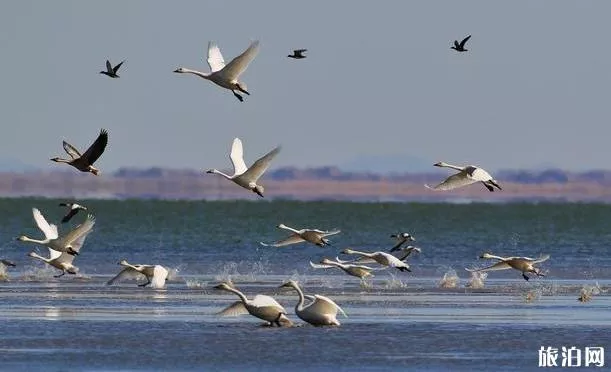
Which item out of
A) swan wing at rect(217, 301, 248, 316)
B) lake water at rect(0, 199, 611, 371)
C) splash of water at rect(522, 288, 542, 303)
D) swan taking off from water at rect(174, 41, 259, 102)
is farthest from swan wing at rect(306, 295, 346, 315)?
splash of water at rect(522, 288, 542, 303)

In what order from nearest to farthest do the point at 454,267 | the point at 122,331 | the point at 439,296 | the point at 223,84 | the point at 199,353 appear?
1. the point at 199,353
2. the point at 122,331
3. the point at 223,84
4. the point at 439,296
5. the point at 454,267

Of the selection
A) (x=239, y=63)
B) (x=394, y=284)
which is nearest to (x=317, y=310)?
(x=239, y=63)

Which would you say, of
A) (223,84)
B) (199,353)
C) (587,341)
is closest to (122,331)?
(199,353)

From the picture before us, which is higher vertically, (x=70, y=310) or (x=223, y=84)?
(x=223, y=84)

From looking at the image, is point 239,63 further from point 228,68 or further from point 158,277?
point 158,277

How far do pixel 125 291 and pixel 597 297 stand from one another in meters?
9.50

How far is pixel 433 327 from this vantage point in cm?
2980

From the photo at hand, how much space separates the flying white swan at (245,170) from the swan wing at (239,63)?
1232 mm

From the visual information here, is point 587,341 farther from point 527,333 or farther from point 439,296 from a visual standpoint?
point 439,296

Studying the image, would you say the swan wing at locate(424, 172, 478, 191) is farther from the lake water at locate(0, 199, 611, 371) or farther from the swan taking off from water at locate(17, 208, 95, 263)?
the swan taking off from water at locate(17, 208, 95, 263)

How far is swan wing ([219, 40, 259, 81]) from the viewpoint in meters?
30.3

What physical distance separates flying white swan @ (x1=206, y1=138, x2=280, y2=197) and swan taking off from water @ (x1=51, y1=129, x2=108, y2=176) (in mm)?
2159

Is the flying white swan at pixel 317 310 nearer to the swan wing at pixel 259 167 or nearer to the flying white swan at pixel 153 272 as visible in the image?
the swan wing at pixel 259 167

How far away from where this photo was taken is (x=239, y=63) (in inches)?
1210
